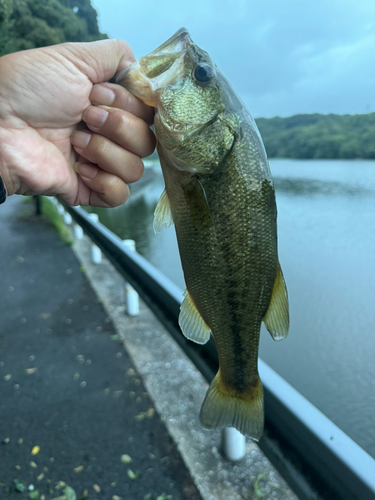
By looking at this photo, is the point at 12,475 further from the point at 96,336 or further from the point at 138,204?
the point at 138,204

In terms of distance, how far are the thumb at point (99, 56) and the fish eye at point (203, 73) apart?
586 mm

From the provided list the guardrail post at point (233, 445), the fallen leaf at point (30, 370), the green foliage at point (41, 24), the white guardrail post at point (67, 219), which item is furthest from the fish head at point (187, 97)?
the white guardrail post at point (67, 219)

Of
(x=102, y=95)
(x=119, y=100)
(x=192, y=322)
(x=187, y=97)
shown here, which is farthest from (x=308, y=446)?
(x=102, y=95)

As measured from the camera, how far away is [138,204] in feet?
27.0

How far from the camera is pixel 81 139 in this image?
2045mm

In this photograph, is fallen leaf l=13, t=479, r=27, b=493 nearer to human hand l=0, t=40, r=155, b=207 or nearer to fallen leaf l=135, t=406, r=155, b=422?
fallen leaf l=135, t=406, r=155, b=422

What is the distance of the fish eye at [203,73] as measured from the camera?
1.50 metres

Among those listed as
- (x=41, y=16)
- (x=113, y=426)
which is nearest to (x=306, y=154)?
(x=113, y=426)

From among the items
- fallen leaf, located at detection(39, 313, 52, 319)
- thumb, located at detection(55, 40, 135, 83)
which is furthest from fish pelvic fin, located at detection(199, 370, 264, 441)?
fallen leaf, located at detection(39, 313, 52, 319)

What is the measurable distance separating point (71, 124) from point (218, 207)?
1318mm

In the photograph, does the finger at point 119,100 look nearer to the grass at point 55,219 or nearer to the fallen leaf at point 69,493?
the fallen leaf at point 69,493

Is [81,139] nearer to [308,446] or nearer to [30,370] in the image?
[308,446]

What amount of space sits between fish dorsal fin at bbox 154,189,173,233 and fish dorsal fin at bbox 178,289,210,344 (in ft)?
1.08

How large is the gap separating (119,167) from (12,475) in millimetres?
2605
